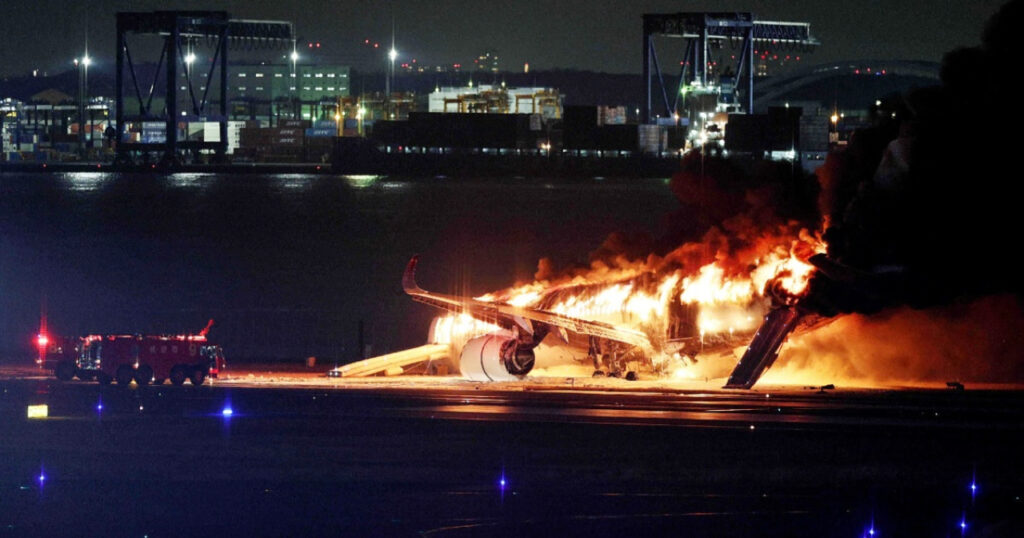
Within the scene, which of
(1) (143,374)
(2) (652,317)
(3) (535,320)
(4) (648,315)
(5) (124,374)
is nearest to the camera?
(5) (124,374)

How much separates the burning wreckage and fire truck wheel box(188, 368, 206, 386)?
7.10 meters

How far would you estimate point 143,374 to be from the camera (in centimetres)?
3925

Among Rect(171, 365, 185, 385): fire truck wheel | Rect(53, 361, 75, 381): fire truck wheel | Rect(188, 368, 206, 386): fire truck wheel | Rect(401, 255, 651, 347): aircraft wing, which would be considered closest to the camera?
Rect(53, 361, 75, 381): fire truck wheel

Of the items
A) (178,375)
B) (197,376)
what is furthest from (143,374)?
(197,376)

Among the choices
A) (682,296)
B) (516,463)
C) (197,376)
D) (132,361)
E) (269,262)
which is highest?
(682,296)

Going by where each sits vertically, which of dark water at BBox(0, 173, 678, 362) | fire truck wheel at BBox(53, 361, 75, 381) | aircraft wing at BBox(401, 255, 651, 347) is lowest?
dark water at BBox(0, 173, 678, 362)

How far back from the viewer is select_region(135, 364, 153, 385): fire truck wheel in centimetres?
3922

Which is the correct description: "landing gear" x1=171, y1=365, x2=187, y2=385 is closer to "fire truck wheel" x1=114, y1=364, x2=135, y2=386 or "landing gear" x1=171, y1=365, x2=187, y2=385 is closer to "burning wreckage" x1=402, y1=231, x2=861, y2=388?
"fire truck wheel" x1=114, y1=364, x2=135, y2=386

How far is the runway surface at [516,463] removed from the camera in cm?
2136

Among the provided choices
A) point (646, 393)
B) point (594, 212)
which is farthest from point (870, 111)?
point (594, 212)

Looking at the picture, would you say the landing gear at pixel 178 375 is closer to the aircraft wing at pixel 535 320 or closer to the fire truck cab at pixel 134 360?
the fire truck cab at pixel 134 360

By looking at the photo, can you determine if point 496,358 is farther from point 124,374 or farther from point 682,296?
point 124,374

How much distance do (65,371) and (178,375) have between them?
320 cm

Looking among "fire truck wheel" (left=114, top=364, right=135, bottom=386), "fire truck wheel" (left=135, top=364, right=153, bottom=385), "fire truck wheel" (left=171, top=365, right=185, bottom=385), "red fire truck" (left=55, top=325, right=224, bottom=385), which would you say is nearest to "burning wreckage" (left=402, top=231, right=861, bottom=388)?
"red fire truck" (left=55, top=325, right=224, bottom=385)
